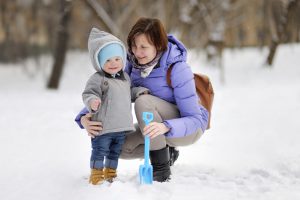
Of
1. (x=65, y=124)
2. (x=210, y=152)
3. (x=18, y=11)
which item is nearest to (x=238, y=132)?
(x=210, y=152)

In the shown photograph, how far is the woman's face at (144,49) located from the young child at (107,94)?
12 cm

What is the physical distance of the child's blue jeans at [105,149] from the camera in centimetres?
254

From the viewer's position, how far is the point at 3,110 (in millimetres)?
7223

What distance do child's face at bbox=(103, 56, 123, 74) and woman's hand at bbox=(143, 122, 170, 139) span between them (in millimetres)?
369

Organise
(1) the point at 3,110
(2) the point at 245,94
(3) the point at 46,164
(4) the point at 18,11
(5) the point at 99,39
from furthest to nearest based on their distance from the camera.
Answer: (4) the point at 18,11, (2) the point at 245,94, (1) the point at 3,110, (3) the point at 46,164, (5) the point at 99,39

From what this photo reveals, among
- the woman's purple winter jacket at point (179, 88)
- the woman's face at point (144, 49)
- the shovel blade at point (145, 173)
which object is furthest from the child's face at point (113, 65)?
the shovel blade at point (145, 173)

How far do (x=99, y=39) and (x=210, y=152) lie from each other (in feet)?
6.35

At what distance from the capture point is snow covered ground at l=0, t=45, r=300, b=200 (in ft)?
8.55

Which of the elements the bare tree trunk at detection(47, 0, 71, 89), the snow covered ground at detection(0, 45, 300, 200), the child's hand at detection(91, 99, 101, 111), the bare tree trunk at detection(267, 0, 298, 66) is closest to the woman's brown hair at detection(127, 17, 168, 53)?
the child's hand at detection(91, 99, 101, 111)

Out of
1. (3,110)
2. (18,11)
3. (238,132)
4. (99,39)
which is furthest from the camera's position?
(18,11)

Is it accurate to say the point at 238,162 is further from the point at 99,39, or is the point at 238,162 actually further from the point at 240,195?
the point at 99,39

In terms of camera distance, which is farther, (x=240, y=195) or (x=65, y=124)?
(x=65, y=124)

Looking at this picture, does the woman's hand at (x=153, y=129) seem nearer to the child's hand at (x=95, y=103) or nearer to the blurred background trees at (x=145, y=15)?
the child's hand at (x=95, y=103)

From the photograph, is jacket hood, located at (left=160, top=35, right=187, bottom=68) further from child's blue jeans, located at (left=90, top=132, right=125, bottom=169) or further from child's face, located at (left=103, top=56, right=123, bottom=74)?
child's blue jeans, located at (left=90, top=132, right=125, bottom=169)
